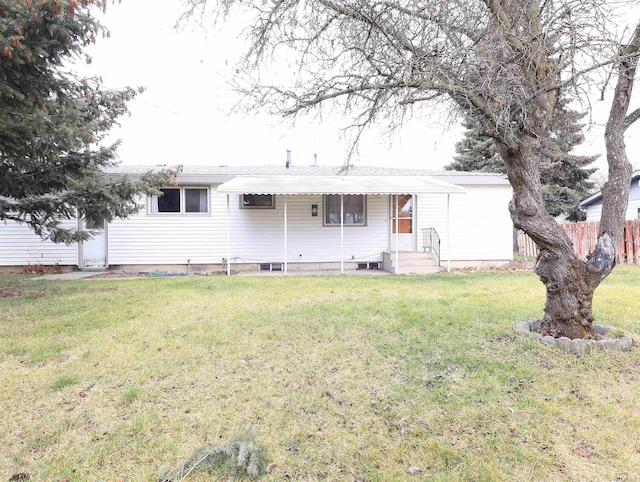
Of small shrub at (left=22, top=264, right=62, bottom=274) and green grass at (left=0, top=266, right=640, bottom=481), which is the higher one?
small shrub at (left=22, top=264, right=62, bottom=274)

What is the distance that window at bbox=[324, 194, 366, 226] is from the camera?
39.3ft

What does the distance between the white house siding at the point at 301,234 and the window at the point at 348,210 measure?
A: 16 cm

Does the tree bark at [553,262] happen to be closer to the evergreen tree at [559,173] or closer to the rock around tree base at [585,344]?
the rock around tree base at [585,344]

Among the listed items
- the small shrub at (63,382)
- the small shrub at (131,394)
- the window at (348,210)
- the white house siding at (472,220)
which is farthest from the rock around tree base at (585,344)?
the white house siding at (472,220)

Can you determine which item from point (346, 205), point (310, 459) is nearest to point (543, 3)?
point (310, 459)

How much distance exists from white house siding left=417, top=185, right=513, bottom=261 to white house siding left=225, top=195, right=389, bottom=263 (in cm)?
153

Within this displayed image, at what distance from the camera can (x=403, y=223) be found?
12203 millimetres

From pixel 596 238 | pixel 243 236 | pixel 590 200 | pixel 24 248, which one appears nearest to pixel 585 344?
pixel 596 238

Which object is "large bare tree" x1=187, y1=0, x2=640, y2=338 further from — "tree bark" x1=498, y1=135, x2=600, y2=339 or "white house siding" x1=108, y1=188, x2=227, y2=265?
"white house siding" x1=108, y1=188, x2=227, y2=265

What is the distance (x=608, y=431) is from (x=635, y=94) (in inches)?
145

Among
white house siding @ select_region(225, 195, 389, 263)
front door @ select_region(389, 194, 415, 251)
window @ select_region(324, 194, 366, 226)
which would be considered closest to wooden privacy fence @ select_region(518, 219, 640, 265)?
front door @ select_region(389, 194, 415, 251)

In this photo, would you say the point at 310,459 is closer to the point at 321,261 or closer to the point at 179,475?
the point at 179,475

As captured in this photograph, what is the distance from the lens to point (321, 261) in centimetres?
1197

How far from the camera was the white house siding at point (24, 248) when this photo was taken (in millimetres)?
11047
